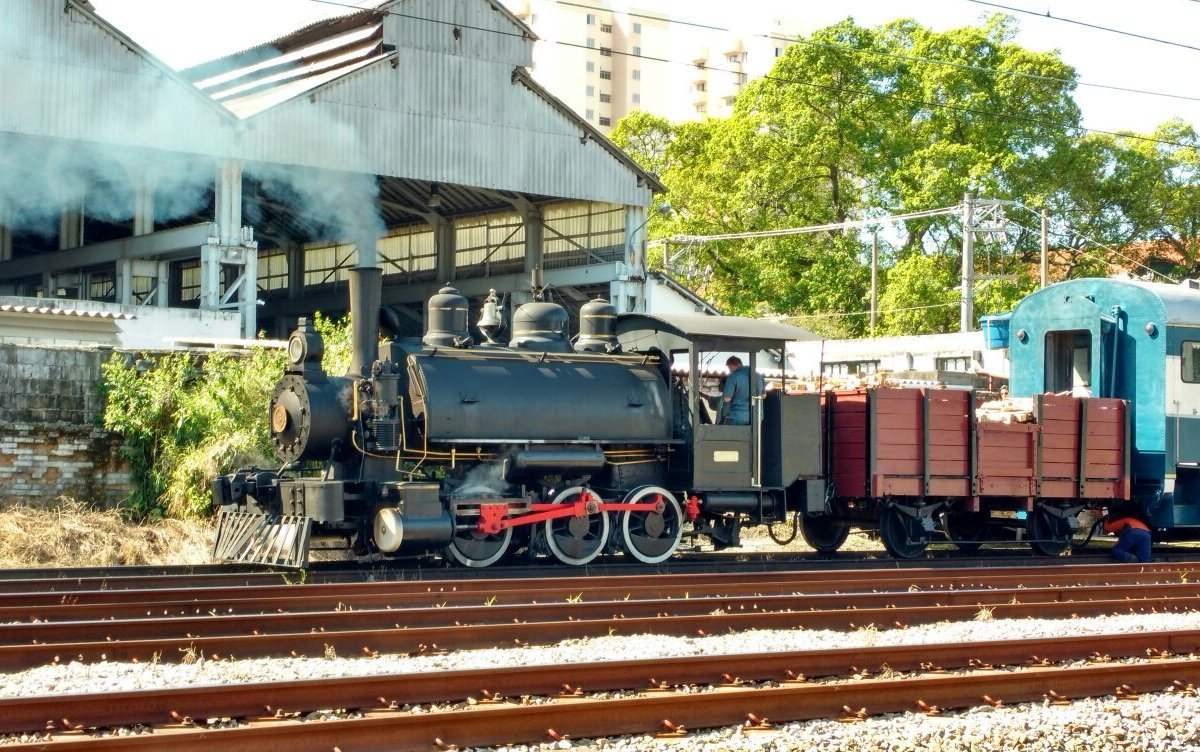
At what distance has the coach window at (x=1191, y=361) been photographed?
17.3m

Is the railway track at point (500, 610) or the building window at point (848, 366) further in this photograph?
the building window at point (848, 366)

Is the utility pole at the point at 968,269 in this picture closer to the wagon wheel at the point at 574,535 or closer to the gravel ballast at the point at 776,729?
the wagon wheel at the point at 574,535

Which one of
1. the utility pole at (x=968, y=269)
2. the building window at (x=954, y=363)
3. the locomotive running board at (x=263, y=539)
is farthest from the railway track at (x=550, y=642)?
the building window at (x=954, y=363)

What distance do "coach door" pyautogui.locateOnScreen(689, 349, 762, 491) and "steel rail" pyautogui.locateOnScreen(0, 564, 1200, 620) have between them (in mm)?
2044

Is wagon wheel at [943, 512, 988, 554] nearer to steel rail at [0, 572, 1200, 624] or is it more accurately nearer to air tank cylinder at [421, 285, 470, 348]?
steel rail at [0, 572, 1200, 624]

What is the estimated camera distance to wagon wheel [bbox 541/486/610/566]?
1401 centimetres

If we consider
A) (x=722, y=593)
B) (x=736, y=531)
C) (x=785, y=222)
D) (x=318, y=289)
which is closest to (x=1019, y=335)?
(x=736, y=531)

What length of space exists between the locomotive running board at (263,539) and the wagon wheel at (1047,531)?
9.89 meters

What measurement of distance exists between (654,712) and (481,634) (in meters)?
2.46

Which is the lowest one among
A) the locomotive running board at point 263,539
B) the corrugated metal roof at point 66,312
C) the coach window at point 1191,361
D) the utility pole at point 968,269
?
the locomotive running board at point 263,539

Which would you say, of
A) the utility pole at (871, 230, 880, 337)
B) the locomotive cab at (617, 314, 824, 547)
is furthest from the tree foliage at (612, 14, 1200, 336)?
the locomotive cab at (617, 314, 824, 547)

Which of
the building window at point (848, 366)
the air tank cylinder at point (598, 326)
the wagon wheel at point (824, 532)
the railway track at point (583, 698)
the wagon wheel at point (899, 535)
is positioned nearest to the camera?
the railway track at point (583, 698)

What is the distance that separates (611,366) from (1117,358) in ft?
25.3

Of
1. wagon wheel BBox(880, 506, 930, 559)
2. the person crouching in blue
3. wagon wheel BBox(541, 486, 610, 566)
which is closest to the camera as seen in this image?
wagon wheel BBox(541, 486, 610, 566)
